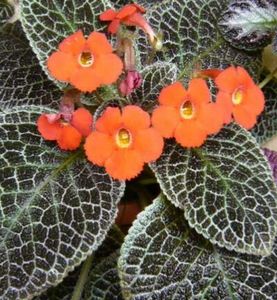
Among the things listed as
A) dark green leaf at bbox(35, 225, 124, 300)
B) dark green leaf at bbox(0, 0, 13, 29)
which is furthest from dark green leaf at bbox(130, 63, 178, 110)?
dark green leaf at bbox(0, 0, 13, 29)

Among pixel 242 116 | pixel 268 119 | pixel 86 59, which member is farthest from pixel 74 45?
pixel 268 119

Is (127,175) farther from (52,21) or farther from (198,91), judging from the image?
(52,21)

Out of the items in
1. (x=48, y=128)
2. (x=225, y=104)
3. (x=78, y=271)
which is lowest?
(x=78, y=271)

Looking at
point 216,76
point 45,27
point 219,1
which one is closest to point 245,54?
point 219,1

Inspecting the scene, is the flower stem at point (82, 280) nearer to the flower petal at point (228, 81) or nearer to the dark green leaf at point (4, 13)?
the flower petal at point (228, 81)

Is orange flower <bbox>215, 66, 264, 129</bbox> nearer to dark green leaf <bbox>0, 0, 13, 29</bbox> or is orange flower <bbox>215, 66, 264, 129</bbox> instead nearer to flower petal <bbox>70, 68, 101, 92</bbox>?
flower petal <bbox>70, 68, 101, 92</bbox>

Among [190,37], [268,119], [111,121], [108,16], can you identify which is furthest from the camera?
[268,119]

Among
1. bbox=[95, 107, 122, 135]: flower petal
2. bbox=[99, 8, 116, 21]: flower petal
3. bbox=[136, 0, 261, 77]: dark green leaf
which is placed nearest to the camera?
bbox=[95, 107, 122, 135]: flower petal
